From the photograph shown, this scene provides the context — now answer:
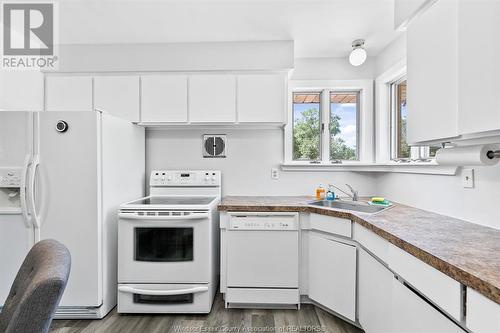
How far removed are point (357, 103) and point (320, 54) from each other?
0.67 meters

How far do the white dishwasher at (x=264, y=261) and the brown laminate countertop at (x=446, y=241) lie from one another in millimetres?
346

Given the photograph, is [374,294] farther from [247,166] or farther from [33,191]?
[33,191]

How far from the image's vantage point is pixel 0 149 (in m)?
1.95

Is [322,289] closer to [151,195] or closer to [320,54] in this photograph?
[151,195]

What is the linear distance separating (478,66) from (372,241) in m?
1.03

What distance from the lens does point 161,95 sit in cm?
251

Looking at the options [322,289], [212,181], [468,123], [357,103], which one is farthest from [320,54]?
[322,289]

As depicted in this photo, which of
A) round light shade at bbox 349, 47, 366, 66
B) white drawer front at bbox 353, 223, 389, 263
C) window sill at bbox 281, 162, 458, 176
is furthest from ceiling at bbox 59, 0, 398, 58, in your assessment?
white drawer front at bbox 353, 223, 389, 263

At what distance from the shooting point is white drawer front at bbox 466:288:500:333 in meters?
0.74

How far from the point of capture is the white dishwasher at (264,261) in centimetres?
216

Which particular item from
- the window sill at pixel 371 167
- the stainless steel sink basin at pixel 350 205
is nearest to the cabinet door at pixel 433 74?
the window sill at pixel 371 167

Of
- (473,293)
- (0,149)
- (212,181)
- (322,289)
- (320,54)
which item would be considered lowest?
(322,289)

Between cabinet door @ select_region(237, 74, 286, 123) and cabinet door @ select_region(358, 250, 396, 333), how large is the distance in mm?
1415

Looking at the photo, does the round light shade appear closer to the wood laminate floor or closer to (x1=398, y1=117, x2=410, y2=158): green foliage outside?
(x1=398, y1=117, x2=410, y2=158): green foliage outside
